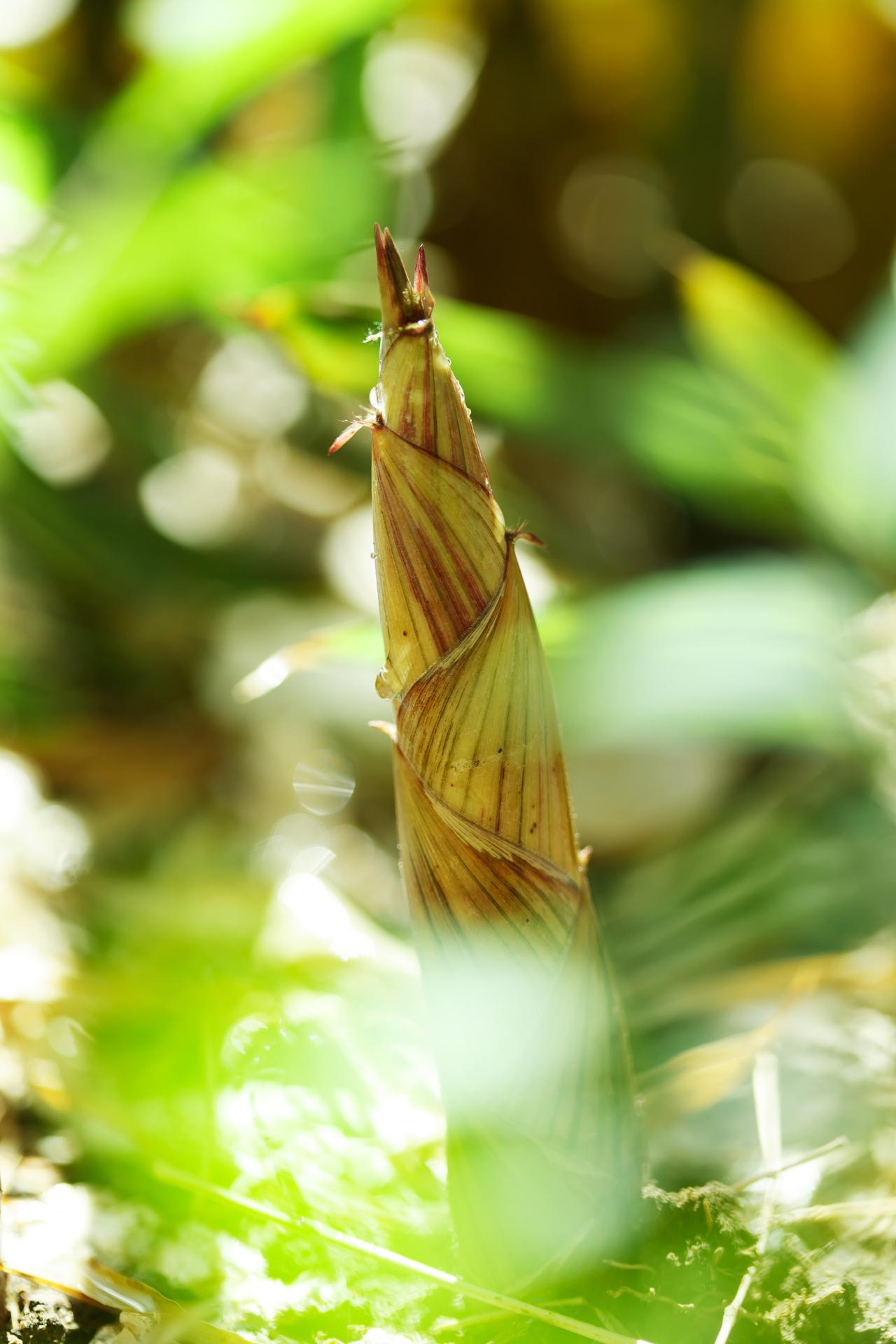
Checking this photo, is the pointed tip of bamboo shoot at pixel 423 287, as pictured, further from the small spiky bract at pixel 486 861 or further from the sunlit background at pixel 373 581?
the sunlit background at pixel 373 581

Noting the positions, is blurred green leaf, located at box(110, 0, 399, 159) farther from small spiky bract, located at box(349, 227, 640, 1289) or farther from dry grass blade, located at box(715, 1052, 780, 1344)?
dry grass blade, located at box(715, 1052, 780, 1344)

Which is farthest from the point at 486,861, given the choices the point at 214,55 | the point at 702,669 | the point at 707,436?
the point at 214,55

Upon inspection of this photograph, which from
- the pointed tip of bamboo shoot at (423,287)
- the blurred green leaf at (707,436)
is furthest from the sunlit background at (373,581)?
the pointed tip of bamboo shoot at (423,287)

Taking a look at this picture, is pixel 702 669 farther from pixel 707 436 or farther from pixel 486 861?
pixel 486 861

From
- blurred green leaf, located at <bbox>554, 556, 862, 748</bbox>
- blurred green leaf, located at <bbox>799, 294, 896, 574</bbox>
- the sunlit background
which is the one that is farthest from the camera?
blurred green leaf, located at <bbox>799, 294, 896, 574</bbox>

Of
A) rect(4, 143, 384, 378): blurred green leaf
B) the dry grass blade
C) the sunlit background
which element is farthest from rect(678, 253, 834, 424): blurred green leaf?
the dry grass blade

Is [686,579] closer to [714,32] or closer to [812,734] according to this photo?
[812,734]
